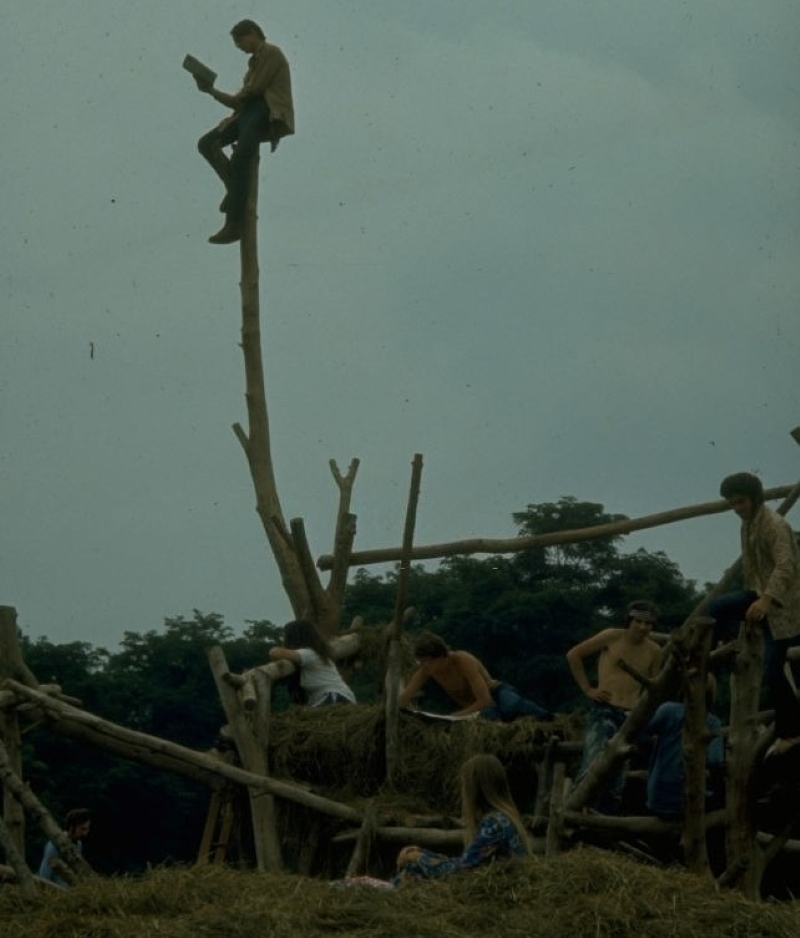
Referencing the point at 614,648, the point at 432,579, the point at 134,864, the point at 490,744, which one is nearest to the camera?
the point at 614,648

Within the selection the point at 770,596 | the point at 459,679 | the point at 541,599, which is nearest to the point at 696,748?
the point at 770,596

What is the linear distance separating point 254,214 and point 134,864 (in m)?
12.5

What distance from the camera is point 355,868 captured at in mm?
12398

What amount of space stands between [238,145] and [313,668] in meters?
3.99

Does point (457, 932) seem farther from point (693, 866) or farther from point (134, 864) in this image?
point (134, 864)

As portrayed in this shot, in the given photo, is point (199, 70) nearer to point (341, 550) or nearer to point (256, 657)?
point (341, 550)

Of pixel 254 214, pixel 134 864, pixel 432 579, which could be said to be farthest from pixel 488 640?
pixel 254 214

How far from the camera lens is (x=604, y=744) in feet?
37.2

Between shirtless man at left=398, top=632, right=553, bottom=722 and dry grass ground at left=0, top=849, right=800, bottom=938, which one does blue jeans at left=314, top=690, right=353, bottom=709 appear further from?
dry grass ground at left=0, top=849, right=800, bottom=938

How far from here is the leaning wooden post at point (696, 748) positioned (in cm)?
1010

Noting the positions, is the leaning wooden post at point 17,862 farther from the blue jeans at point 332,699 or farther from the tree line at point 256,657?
the tree line at point 256,657

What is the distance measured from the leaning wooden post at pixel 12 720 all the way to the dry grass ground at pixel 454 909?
3206 mm

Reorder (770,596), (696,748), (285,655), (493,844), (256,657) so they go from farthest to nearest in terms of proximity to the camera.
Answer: (256,657) < (285,655) < (696,748) < (770,596) < (493,844)

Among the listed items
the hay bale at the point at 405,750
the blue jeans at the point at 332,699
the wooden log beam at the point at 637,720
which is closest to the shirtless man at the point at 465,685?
the hay bale at the point at 405,750
